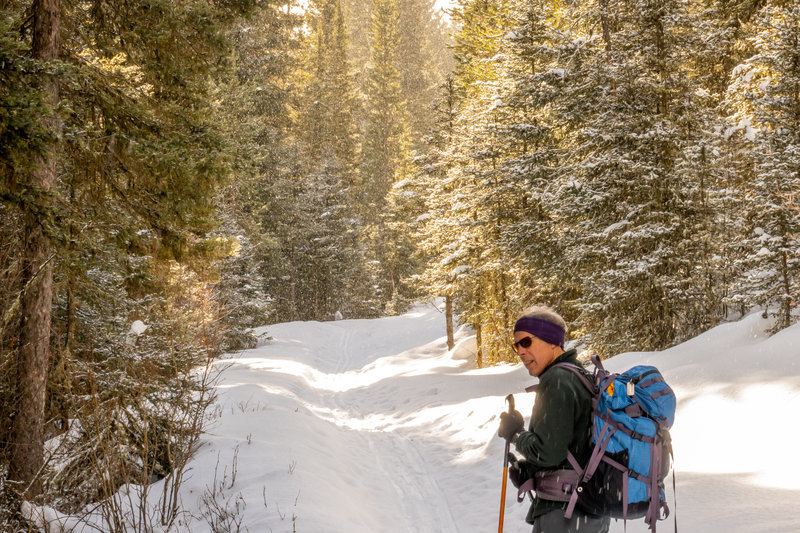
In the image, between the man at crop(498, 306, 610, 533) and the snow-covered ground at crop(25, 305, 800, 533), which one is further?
the snow-covered ground at crop(25, 305, 800, 533)

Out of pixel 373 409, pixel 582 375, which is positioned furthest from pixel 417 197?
pixel 582 375

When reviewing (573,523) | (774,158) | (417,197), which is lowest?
(573,523)

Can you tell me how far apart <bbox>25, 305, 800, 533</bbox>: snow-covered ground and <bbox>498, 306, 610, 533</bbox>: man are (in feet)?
7.57

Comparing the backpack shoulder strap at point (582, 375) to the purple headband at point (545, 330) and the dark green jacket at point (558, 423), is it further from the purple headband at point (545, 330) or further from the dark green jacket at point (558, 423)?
the purple headband at point (545, 330)

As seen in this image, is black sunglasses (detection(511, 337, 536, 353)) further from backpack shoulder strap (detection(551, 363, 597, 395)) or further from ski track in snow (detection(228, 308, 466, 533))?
ski track in snow (detection(228, 308, 466, 533))

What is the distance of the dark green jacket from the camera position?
3.04 meters

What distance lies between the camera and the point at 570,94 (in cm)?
1371

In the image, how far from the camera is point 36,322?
6.38 m

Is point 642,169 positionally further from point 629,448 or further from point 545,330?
point 629,448

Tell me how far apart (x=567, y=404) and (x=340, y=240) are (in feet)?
129

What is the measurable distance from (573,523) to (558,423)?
2.16 feet

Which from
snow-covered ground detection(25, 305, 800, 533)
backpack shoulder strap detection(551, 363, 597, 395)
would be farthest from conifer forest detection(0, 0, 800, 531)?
backpack shoulder strap detection(551, 363, 597, 395)

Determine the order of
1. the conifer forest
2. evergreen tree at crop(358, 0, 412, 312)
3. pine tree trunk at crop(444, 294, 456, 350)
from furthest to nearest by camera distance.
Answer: evergreen tree at crop(358, 0, 412, 312), pine tree trunk at crop(444, 294, 456, 350), the conifer forest

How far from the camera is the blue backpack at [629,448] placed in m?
2.96
